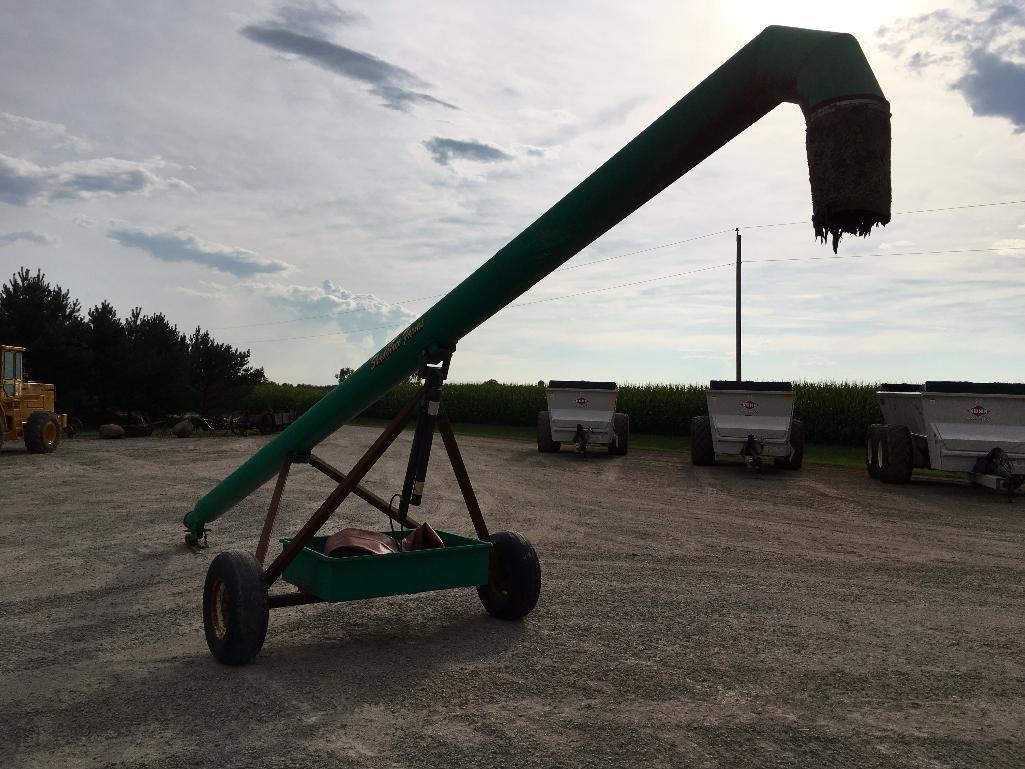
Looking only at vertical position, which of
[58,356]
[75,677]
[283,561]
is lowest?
[75,677]

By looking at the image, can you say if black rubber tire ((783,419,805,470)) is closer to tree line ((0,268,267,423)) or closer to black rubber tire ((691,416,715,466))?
black rubber tire ((691,416,715,466))

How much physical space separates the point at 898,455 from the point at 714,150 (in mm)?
13676

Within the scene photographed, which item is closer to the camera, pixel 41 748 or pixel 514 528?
pixel 41 748

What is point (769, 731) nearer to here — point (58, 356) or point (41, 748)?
point (41, 748)

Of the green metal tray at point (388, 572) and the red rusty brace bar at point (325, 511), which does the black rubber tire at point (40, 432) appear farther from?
the red rusty brace bar at point (325, 511)

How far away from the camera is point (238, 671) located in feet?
A: 17.3

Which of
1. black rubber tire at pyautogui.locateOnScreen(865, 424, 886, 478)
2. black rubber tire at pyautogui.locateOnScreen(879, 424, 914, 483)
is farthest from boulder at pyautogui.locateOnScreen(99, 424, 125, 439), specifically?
black rubber tire at pyautogui.locateOnScreen(879, 424, 914, 483)

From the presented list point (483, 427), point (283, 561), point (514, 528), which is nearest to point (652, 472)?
point (514, 528)

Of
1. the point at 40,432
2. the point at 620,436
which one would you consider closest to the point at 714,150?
the point at 620,436

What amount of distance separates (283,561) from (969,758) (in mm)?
4114

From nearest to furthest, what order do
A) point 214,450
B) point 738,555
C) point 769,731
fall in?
point 769,731 < point 738,555 < point 214,450

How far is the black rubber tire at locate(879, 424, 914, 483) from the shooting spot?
1619 centimetres

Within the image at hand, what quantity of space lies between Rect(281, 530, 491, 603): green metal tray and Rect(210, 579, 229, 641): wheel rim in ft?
1.57

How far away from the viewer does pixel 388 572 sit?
18.3 feet
